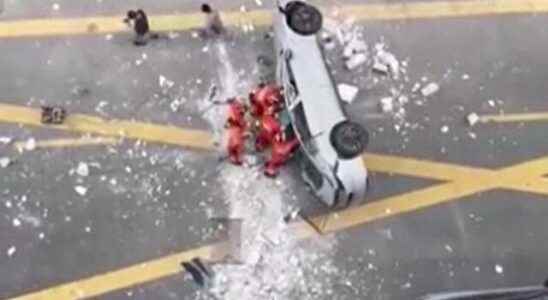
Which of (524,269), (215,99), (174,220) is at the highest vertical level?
(215,99)

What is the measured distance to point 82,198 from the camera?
32.5 ft

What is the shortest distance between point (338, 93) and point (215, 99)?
1.06 metres

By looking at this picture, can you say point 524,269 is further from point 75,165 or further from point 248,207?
point 75,165

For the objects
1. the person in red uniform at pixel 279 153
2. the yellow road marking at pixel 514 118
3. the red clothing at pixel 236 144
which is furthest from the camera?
the yellow road marking at pixel 514 118

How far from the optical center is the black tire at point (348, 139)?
9.37 m

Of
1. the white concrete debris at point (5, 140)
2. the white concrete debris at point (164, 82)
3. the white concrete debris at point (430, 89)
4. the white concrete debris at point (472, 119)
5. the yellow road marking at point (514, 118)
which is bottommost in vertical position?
the yellow road marking at point (514, 118)

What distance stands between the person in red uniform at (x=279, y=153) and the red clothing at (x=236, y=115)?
1.18ft

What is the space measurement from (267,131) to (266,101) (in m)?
0.26

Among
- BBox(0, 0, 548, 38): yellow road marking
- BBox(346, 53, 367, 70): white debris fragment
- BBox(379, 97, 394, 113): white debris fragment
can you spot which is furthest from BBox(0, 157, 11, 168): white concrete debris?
BBox(379, 97, 394, 113): white debris fragment

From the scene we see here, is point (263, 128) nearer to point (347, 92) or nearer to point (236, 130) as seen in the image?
point (236, 130)

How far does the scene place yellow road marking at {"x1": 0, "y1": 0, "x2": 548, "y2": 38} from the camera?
1067cm

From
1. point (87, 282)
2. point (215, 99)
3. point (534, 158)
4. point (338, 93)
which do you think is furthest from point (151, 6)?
point (534, 158)

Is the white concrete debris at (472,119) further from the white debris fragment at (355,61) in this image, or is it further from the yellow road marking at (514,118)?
the white debris fragment at (355,61)

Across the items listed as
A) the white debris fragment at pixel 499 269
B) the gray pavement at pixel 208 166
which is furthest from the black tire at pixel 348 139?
the white debris fragment at pixel 499 269
